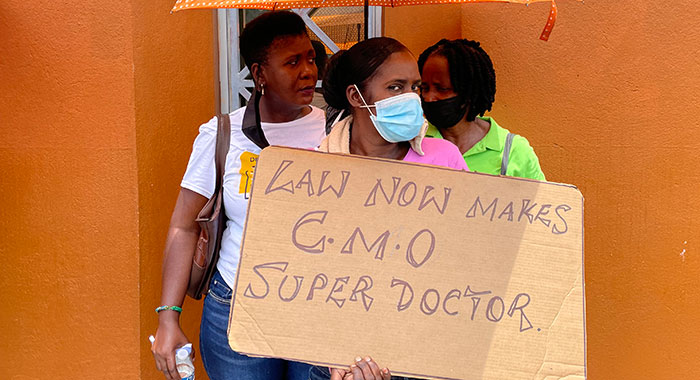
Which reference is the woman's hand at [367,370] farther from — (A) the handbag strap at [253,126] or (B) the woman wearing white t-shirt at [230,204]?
(A) the handbag strap at [253,126]

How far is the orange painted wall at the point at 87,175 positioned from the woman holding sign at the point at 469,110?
50.3 inches

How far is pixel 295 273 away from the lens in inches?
74.8

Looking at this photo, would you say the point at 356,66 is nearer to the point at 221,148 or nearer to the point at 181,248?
the point at 221,148

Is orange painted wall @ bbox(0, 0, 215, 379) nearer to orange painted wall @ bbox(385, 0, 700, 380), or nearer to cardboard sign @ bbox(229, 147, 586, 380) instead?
cardboard sign @ bbox(229, 147, 586, 380)

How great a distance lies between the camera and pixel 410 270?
1923 mm

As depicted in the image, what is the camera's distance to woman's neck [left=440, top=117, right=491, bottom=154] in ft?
8.52

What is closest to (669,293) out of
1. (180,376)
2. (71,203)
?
(180,376)

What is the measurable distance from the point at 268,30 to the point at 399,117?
2.59ft

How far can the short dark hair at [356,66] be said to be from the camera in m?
2.06

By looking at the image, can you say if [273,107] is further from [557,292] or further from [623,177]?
[623,177]

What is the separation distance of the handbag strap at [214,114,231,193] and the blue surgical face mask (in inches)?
23.1

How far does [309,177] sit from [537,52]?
1.94 m

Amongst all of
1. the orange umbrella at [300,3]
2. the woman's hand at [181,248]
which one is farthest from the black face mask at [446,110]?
the woman's hand at [181,248]

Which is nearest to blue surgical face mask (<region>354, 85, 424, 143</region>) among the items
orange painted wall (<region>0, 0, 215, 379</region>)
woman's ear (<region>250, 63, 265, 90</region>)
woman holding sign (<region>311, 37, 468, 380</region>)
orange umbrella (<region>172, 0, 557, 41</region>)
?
woman holding sign (<region>311, 37, 468, 380</region>)
